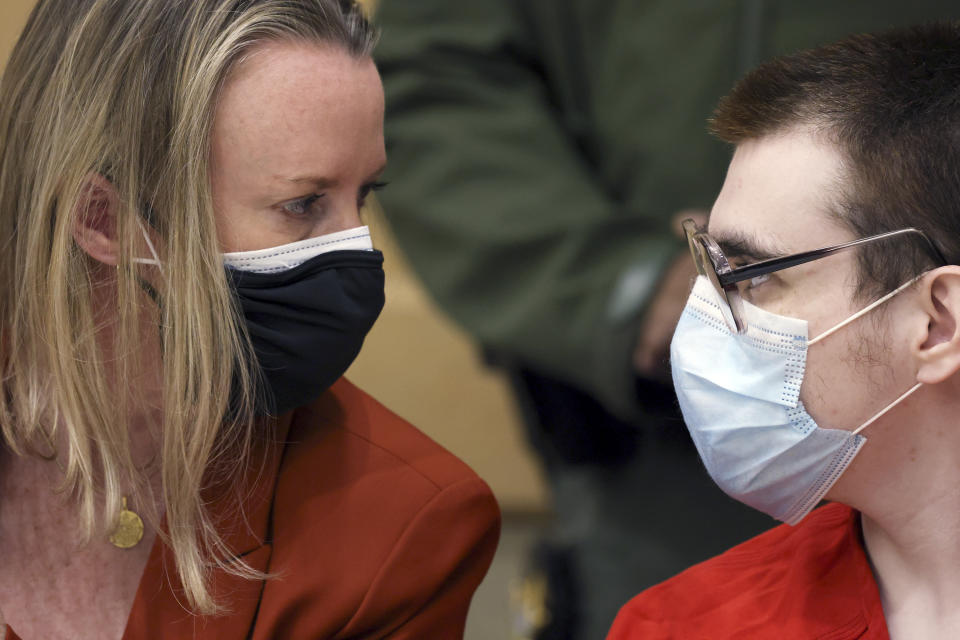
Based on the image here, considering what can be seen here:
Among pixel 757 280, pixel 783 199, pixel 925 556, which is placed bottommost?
pixel 925 556

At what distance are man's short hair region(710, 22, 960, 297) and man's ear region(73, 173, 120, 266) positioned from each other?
3.13 feet

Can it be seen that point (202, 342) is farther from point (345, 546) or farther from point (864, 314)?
point (864, 314)

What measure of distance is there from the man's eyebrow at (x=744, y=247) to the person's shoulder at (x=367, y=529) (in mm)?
583

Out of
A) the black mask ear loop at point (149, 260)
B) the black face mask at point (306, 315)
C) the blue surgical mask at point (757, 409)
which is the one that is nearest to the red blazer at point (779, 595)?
the blue surgical mask at point (757, 409)

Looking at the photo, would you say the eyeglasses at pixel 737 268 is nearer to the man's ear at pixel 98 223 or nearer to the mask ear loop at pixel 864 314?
the mask ear loop at pixel 864 314

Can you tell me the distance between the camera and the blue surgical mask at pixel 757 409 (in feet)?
5.24

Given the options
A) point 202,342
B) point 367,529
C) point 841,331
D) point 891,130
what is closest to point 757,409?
point 841,331

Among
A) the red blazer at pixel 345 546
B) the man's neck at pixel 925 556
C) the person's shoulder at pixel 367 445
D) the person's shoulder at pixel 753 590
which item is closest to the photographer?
the man's neck at pixel 925 556

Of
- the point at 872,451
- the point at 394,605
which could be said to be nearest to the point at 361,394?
the point at 394,605

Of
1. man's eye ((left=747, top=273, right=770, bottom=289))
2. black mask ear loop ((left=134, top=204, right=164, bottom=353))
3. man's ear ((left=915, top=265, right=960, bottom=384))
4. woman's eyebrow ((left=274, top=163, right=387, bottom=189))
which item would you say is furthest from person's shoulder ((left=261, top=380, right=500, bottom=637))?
man's ear ((left=915, top=265, right=960, bottom=384))

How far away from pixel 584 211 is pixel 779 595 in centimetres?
111

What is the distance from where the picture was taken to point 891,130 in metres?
1.55

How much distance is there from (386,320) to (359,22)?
114 inches

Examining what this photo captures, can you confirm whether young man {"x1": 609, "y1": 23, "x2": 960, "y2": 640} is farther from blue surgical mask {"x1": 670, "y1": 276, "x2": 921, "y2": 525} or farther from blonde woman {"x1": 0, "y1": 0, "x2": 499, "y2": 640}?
blonde woman {"x1": 0, "y1": 0, "x2": 499, "y2": 640}
